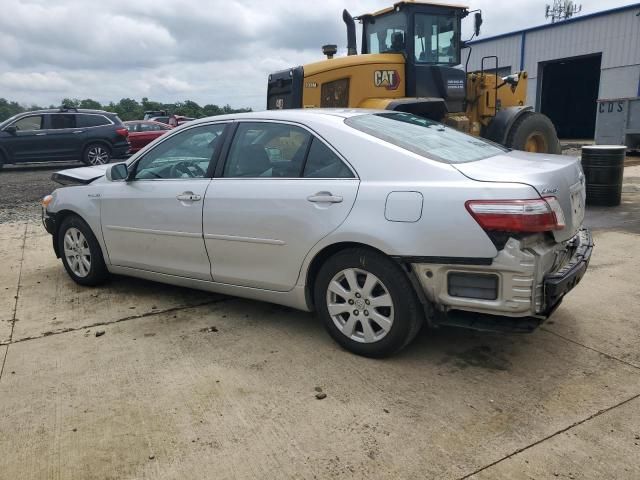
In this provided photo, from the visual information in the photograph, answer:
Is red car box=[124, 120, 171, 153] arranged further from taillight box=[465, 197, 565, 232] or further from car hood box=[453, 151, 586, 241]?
taillight box=[465, 197, 565, 232]

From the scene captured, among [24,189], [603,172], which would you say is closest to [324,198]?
[603,172]

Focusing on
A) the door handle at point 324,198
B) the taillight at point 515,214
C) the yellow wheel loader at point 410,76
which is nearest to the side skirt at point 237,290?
the door handle at point 324,198

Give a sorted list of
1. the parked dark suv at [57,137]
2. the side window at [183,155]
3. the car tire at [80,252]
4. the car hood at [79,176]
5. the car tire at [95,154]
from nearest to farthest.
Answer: the side window at [183,155] < the car tire at [80,252] < the car hood at [79,176] < the parked dark suv at [57,137] < the car tire at [95,154]

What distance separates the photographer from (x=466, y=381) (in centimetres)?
310

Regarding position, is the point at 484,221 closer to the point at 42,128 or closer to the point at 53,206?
the point at 53,206

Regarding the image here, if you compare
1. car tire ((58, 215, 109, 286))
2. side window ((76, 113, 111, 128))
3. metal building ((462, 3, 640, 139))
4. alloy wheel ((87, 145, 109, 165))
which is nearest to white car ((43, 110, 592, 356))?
car tire ((58, 215, 109, 286))

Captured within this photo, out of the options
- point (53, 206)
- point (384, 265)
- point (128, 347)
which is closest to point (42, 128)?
point (53, 206)

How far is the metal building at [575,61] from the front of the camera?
22.8m

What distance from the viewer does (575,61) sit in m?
27.7

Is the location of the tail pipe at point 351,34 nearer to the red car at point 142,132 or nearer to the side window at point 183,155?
the side window at point 183,155

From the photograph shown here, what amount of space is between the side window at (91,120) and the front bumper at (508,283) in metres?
14.7

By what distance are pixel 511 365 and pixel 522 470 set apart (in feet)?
3.25

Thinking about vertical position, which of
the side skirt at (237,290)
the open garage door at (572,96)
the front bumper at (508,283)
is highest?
the open garage door at (572,96)

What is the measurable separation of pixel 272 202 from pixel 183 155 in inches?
45.4
